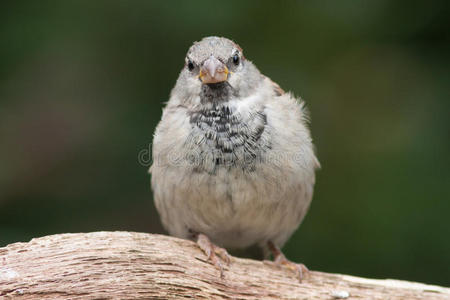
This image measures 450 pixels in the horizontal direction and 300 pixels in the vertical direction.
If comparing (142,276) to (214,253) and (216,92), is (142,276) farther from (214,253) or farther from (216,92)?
(216,92)

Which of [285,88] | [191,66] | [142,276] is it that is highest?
[285,88]

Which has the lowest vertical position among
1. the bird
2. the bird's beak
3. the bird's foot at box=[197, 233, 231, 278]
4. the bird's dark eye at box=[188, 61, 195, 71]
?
the bird's foot at box=[197, 233, 231, 278]

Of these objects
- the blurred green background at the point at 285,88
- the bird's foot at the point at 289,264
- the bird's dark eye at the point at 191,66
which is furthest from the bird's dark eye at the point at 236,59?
the bird's foot at the point at 289,264

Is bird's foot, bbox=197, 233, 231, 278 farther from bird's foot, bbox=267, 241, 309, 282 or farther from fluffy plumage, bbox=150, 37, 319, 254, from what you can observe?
bird's foot, bbox=267, 241, 309, 282

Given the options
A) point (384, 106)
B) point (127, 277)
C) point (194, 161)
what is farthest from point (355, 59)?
point (127, 277)

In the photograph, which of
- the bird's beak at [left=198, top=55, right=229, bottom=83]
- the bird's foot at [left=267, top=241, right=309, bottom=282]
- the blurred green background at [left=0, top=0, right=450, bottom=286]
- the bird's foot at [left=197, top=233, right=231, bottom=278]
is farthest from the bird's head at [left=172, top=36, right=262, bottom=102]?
the bird's foot at [left=267, top=241, right=309, bottom=282]

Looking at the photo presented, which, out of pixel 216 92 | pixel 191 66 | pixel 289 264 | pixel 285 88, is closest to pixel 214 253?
pixel 289 264

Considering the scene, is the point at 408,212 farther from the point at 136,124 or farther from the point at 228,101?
the point at 136,124
